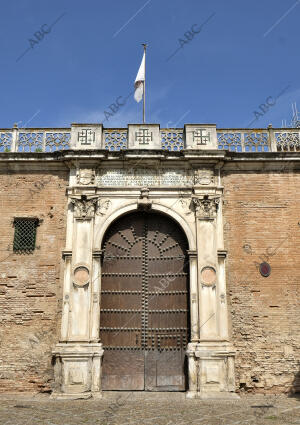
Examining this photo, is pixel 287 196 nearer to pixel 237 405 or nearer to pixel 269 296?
pixel 269 296

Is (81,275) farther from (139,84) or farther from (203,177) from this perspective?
(139,84)

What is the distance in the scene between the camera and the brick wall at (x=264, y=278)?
9.04 m

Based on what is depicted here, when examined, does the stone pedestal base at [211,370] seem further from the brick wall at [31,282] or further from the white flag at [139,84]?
the white flag at [139,84]

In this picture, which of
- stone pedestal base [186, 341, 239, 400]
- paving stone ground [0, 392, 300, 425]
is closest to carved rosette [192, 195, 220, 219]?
stone pedestal base [186, 341, 239, 400]

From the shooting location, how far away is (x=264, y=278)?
374 inches

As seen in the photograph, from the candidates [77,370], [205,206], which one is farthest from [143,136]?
[77,370]

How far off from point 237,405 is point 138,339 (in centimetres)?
250

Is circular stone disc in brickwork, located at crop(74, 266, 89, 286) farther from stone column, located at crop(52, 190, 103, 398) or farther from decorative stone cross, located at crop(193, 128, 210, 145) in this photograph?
decorative stone cross, located at crop(193, 128, 210, 145)

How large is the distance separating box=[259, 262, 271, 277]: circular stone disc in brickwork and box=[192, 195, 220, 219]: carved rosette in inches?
A: 60.6

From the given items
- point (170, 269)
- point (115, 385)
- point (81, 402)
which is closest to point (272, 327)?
point (170, 269)

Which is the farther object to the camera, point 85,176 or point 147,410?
point 85,176

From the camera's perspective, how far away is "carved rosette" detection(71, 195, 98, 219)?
9742 millimetres

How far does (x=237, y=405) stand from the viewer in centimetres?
773

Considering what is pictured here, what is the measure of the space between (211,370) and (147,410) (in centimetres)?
196
